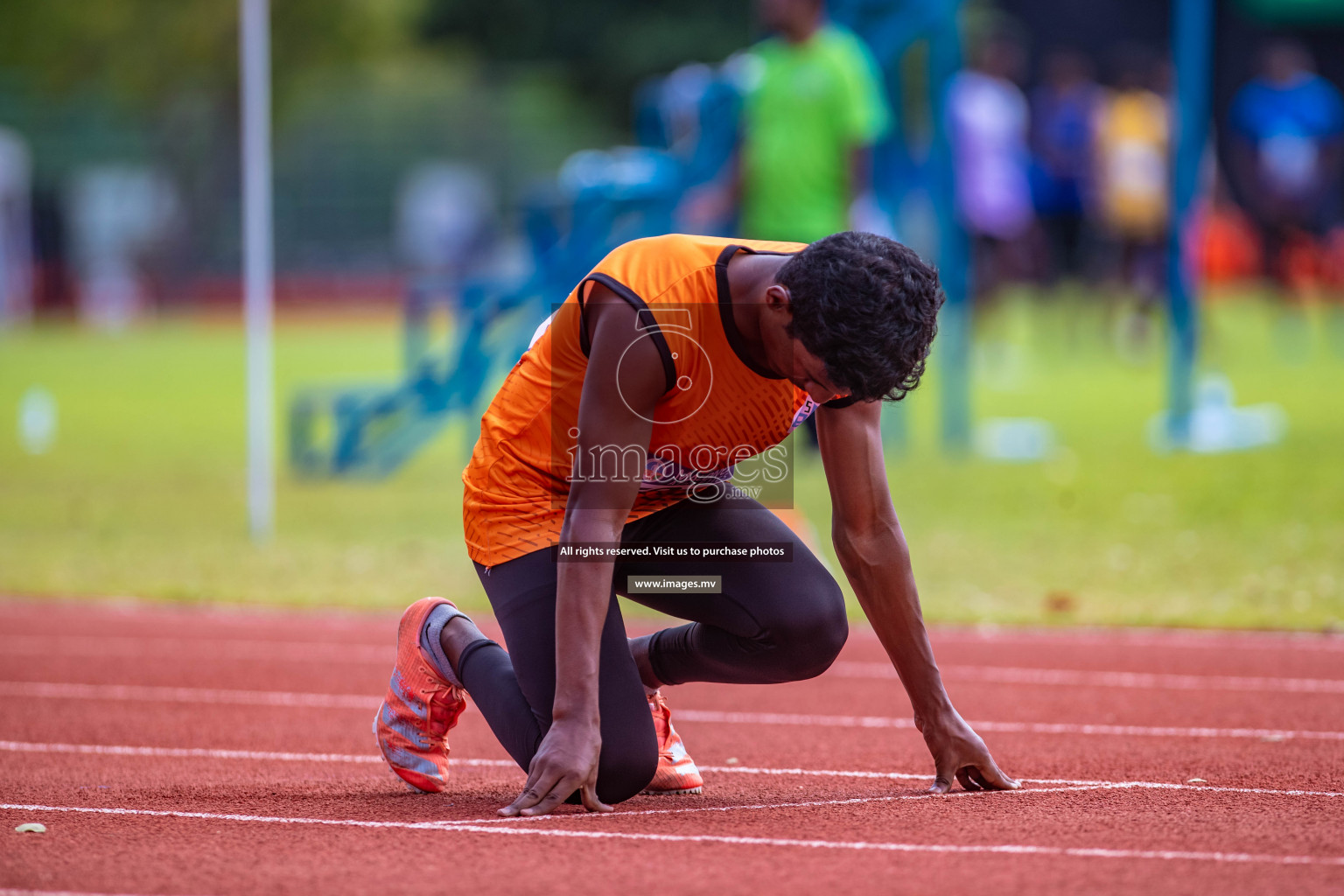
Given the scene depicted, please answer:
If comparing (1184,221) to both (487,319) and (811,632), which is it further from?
(811,632)

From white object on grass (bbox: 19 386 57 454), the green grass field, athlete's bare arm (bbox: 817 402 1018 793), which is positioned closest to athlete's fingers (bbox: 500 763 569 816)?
athlete's bare arm (bbox: 817 402 1018 793)

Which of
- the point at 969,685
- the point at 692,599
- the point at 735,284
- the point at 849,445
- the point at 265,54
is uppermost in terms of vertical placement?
the point at 265,54

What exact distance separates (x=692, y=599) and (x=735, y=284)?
2.67 ft

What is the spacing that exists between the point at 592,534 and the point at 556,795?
549 mm

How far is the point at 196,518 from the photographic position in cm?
898

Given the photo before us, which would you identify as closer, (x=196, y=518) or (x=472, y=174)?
(x=196, y=518)

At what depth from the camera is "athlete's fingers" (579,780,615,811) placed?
10.9ft

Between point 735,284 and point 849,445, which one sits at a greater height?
point 735,284

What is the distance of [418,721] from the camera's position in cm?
378

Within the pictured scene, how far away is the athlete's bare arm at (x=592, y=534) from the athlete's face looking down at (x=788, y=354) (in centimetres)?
24

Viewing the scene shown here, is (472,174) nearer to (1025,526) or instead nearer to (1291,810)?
(1025,526)

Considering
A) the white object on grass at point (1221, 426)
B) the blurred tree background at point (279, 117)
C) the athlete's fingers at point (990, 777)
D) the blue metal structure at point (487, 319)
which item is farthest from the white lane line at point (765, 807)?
the blurred tree background at point (279, 117)

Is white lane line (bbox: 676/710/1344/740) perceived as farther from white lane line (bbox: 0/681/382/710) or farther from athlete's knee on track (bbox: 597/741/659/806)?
athlete's knee on track (bbox: 597/741/659/806)

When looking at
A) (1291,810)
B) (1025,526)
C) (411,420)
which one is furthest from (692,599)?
(411,420)
